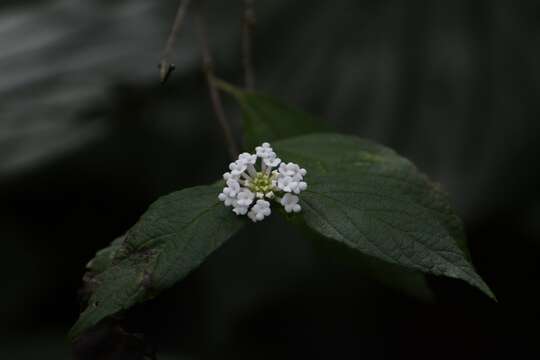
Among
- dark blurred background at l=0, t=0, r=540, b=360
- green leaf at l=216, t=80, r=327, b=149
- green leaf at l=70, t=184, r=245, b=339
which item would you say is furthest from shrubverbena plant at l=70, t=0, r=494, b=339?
dark blurred background at l=0, t=0, r=540, b=360

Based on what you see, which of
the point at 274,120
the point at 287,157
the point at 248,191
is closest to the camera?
the point at 248,191

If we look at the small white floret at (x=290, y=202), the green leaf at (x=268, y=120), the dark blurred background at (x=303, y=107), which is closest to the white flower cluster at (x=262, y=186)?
the small white floret at (x=290, y=202)

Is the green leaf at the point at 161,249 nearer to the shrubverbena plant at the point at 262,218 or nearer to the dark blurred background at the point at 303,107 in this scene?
the shrubverbena plant at the point at 262,218

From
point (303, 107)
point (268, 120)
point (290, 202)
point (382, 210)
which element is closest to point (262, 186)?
point (290, 202)

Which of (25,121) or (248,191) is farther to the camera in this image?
(25,121)

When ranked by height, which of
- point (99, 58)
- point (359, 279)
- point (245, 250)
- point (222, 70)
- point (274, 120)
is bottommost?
point (359, 279)

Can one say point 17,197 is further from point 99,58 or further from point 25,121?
point 99,58

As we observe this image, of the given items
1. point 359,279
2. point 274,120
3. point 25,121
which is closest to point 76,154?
point 25,121

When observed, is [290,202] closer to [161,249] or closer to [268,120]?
[161,249]
